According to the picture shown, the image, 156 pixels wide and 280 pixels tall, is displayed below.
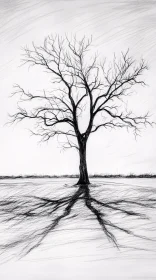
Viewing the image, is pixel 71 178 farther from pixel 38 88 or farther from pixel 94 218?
pixel 38 88

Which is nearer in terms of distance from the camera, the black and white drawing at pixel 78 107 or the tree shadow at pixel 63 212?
the tree shadow at pixel 63 212

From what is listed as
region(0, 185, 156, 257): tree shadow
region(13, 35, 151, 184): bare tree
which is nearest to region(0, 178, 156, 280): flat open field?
region(0, 185, 156, 257): tree shadow

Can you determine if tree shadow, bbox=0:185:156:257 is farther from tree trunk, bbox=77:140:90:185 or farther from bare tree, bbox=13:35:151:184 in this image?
bare tree, bbox=13:35:151:184

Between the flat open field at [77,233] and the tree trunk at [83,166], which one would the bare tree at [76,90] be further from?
the flat open field at [77,233]

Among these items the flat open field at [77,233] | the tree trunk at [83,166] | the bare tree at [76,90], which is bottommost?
the flat open field at [77,233]

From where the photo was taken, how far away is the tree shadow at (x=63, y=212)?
6.11 ft

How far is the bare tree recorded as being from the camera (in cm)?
214

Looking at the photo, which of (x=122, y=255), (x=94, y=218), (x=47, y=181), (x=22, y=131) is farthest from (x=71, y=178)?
(x=122, y=255)

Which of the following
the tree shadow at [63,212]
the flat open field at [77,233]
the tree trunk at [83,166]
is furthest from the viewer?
the tree trunk at [83,166]

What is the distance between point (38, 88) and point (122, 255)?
1.20 m

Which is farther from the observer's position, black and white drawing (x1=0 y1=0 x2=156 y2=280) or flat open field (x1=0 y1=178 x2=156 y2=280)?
black and white drawing (x1=0 y1=0 x2=156 y2=280)

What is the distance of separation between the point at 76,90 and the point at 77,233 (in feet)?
3.13

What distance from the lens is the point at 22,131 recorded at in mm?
2191

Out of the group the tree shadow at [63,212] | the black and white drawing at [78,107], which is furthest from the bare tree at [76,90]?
the tree shadow at [63,212]
